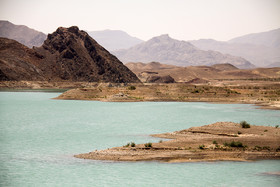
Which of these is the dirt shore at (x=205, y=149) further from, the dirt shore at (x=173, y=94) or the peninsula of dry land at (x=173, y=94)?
the peninsula of dry land at (x=173, y=94)

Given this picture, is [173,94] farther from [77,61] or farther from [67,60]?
[67,60]

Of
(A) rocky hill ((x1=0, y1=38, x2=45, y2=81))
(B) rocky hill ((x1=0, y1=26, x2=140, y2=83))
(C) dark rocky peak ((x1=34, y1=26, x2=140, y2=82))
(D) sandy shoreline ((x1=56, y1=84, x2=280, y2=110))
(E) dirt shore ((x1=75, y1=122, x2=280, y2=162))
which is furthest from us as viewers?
(C) dark rocky peak ((x1=34, y1=26, x2=140, y2=82))

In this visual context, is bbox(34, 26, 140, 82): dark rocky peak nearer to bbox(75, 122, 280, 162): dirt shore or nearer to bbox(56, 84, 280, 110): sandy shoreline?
bbox(56, 84, 280, 110): sandy shoreline

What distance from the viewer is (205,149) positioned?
2803 cm

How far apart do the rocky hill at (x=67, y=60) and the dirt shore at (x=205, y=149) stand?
141484 mm

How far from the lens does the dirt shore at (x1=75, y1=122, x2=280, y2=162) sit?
26312 mm

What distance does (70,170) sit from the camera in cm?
2389

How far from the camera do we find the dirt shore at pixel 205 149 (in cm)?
2631

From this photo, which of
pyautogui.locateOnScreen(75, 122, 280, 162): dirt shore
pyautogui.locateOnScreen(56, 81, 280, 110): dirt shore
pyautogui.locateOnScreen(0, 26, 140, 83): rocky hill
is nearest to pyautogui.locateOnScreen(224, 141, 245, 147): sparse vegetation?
pyautogui.locateOnScreen(75, 122, 280, 162): dirt shore

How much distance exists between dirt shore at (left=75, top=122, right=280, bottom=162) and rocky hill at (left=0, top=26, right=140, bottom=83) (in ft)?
464

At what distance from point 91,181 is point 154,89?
84.9 metres

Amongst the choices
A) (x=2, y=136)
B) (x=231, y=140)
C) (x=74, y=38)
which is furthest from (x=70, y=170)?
(x=74, y=38)

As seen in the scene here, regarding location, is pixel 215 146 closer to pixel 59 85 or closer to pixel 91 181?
pixel 91 181

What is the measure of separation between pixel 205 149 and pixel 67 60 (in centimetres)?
15790
